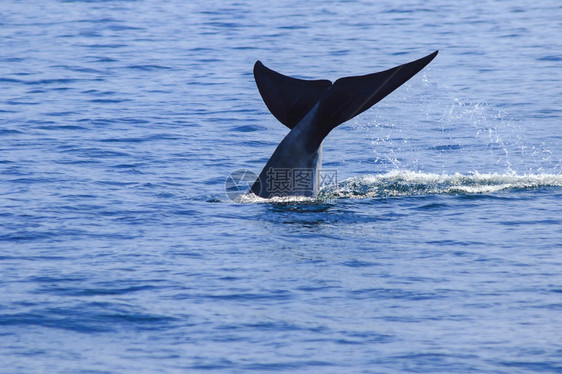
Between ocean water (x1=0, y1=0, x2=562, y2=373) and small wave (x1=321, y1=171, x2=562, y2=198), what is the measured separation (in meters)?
0.05

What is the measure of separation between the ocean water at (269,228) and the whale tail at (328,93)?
4.61 feet

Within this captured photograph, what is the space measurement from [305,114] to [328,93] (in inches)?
25.2

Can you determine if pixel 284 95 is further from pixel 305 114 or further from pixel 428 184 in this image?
pixel 428 184

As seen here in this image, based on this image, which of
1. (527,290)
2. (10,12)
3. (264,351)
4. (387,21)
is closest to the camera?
(264,351)

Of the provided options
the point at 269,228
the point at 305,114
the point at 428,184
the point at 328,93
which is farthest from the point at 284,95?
the point at 428,184

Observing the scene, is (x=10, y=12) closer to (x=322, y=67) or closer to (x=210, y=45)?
(x=210, y=45)

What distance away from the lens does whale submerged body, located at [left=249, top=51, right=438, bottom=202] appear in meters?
14.3

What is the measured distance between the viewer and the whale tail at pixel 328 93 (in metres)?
13.9

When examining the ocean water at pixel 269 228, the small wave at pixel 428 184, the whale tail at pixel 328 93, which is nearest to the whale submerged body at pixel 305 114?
the whale tail at pixel 328 93

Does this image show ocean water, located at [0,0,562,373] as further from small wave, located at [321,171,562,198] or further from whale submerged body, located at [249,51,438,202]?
whale submerged body, located at [249,51,438,202]

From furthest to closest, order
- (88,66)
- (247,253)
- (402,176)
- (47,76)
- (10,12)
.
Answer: (10,12), (88,66), (47,76), (402,176), (247,253)

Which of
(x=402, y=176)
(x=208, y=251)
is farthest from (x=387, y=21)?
(x=208, y=251)

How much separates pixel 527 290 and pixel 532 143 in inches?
361

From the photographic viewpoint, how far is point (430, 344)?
10.5 meters
